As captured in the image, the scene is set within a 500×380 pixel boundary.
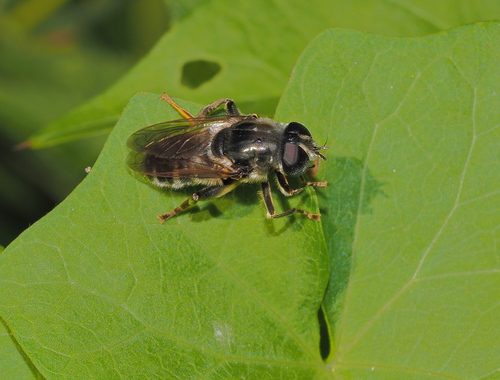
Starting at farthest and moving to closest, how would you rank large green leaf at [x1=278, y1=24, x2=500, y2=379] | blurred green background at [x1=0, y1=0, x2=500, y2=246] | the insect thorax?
blurred green background at [x1=0, y1=0, x2=500, y2=246]
the insect thorax
large green leaf at [x1=278, y1=24, x2=500, y2=379]

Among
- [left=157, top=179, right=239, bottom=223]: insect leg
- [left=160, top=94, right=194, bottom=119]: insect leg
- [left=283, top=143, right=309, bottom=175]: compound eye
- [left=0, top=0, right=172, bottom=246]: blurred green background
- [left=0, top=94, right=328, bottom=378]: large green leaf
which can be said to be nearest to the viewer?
[left=0, top=94, right=328, bottom=378]: large green leaf

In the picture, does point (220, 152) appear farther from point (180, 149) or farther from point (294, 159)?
point (294, 159)

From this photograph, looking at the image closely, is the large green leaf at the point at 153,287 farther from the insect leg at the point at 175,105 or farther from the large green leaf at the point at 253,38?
the large green leaf at the point at 253,38

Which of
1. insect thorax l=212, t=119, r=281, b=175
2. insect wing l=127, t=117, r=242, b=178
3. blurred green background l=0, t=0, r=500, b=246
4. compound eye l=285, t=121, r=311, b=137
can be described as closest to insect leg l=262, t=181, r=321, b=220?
insect thorax l=212, t=119, r=281, b=175

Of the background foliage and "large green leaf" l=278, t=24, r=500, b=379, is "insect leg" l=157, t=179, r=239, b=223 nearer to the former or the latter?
the background foliage

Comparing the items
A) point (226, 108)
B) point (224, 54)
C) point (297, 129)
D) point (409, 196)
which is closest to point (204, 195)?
point (297, 129)

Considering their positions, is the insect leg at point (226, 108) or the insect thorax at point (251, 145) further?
the insect leg at point (226, 108)

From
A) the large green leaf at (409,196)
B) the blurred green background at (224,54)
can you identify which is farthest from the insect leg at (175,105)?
the blurred green background at (224,54)
